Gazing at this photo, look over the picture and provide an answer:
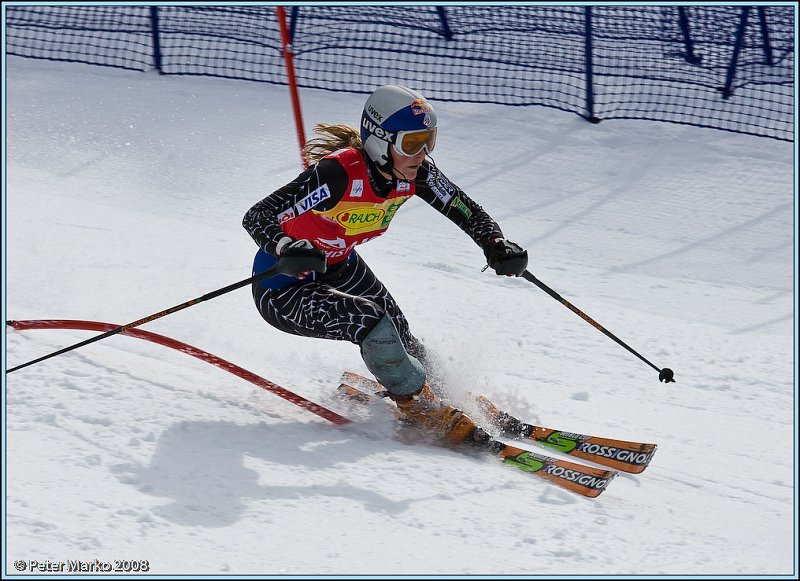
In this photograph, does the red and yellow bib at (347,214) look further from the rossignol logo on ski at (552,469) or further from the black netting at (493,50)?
the black netting at (493,50)

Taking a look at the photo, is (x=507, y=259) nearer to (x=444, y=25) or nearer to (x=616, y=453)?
(x=616, y=453)

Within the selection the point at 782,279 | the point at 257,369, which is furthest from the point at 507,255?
the point at 782,279

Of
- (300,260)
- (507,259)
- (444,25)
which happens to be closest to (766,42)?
(444,25)

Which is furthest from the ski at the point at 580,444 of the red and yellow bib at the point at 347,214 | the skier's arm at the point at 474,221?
the red and yellow bib at the point at 347,214

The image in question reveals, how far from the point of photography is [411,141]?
4113mm

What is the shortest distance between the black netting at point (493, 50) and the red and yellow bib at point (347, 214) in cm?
535

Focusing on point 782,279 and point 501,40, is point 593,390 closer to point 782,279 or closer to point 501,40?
point 782,279

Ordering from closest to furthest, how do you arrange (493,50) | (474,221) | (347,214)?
(347,214)
(474,221)
(493,50)

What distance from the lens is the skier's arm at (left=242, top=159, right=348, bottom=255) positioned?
4.09 meters

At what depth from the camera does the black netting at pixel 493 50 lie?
9617 mm

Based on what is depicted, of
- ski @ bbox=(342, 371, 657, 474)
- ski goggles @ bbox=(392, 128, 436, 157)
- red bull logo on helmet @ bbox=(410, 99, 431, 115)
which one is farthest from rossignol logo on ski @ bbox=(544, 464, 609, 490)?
red bull logo on helmet @ bbox=(410, 99, 431, 115)

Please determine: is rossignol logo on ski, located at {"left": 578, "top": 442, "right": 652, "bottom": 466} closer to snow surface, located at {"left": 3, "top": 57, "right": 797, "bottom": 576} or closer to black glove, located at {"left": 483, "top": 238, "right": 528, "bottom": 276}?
snow surface, located at {"left": 3, "top": 57, "right": 797, "bottom": 576}

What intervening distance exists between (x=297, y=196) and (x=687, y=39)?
7.60 meters

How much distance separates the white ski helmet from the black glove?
Answer: 630 mm
